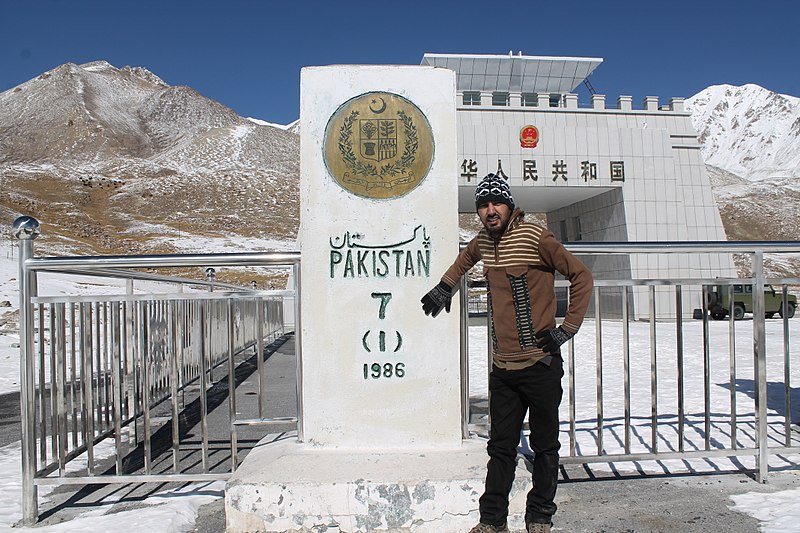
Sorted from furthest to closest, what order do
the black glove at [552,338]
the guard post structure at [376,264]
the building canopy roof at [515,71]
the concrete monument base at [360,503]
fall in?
the building canopy roof at [515,71] < the guard post structure at [376,264] < the concrete monument base at [360,503] < the black glove at [552,338]

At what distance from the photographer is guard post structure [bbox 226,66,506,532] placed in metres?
3.71

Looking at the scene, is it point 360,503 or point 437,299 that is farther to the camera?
point 437,299

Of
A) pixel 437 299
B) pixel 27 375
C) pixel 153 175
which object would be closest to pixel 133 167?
pixel 153 175

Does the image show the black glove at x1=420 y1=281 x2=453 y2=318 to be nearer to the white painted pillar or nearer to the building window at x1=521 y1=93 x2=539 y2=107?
the white painted pillar

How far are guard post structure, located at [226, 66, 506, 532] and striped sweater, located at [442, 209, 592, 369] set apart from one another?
1.78ft

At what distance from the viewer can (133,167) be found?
10719cm

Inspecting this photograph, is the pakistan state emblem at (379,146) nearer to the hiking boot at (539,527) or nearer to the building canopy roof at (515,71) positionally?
the hiking boot at (539,527)

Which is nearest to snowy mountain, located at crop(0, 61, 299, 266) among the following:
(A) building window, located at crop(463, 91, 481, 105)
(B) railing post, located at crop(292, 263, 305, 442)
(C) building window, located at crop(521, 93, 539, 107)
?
(A) building window, located at crop(463, 91, 481, 105)

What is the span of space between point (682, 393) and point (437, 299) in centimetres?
189

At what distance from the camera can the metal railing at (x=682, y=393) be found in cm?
403

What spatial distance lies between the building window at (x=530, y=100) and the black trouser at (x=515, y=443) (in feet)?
71.0

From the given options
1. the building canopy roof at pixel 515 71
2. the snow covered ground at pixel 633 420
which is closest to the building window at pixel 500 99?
the building canopy roof at pixel 515 71

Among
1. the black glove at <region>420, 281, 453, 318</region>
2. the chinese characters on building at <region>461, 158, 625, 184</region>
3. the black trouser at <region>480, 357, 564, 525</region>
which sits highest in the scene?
the chinese characters on building at <region>461, 158, 625, 184</region>

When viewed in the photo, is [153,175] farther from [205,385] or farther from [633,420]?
[205,385]
